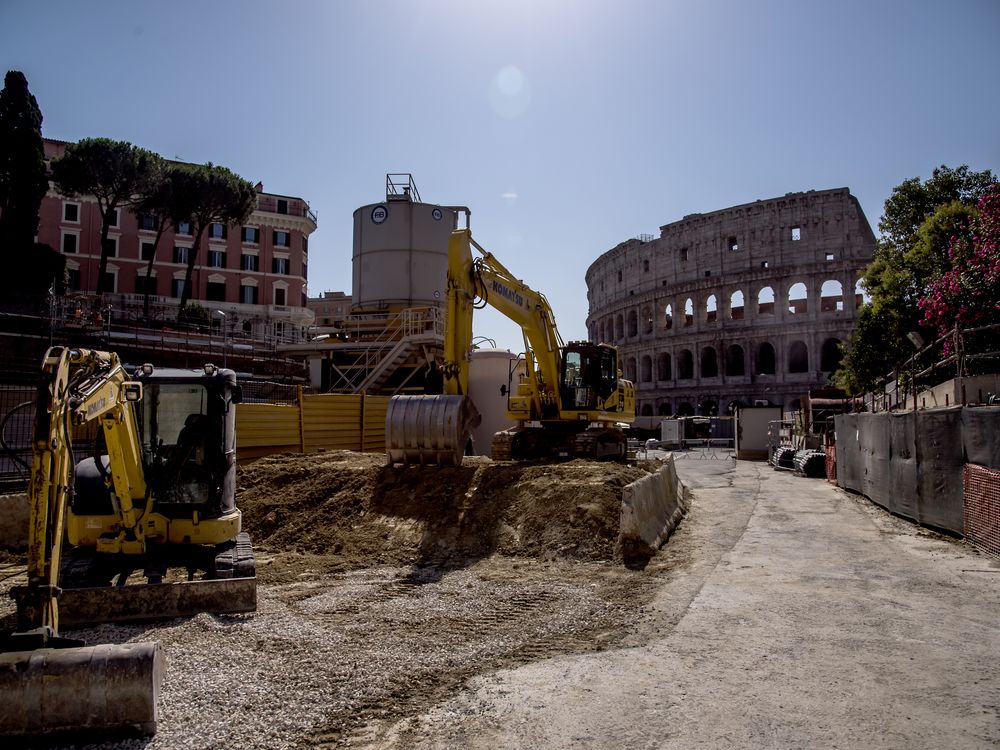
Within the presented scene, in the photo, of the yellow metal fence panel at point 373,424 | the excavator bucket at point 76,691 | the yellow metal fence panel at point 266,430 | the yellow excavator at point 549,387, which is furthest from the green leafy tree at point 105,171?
the excavator bucket at point 76,691

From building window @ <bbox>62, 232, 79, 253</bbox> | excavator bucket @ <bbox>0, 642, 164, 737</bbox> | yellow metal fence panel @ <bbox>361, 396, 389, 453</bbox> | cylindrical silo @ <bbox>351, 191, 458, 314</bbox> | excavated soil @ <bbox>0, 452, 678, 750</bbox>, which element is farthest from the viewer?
building window @ <bbox>62, 232, 79, 253</bbox>

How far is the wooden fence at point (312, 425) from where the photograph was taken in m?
17.9

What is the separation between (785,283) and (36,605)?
68.0 m

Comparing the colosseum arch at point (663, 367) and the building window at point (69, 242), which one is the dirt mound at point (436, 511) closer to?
the building window at point (69, 242)

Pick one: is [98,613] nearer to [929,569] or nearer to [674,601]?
[674,601]

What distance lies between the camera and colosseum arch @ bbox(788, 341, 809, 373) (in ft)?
213

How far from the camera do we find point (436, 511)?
36.7 ft

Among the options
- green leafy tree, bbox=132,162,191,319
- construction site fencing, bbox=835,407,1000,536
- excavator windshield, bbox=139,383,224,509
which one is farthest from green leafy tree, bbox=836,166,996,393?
green leafy tree, bbox=132,162,191,319

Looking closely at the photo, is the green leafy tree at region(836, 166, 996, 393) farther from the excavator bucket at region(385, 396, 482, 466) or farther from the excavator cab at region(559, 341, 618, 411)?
the excavator bucket at region(385, 396, 482, 466)

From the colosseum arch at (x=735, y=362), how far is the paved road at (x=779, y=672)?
198 ft

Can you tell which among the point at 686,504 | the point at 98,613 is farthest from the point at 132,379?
the point at 686,504

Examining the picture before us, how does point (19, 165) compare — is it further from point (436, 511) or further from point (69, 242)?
point (436, 511)

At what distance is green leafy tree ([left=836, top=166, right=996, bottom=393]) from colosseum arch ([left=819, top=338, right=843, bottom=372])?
33.5 meters

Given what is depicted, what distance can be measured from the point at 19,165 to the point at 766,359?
204 ft
